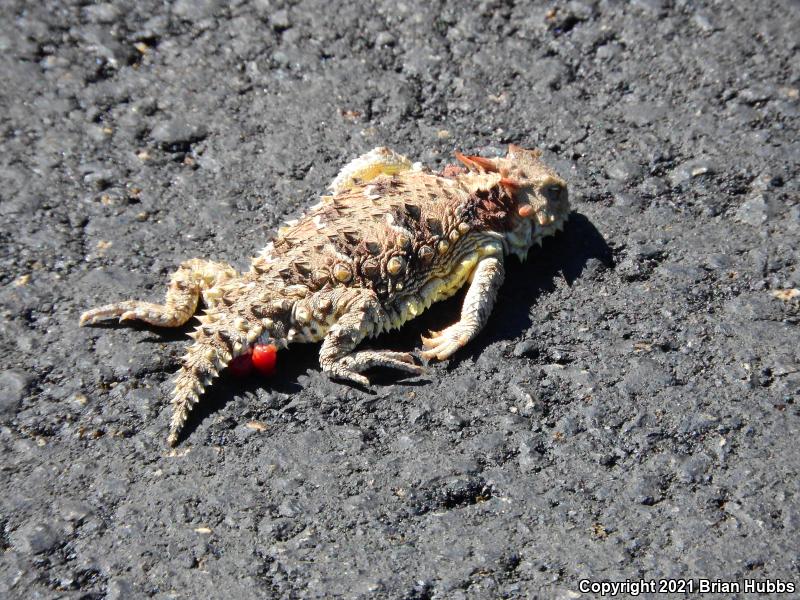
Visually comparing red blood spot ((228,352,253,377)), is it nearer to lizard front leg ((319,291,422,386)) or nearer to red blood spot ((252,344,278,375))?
red blood spot ((252,344,278,375))

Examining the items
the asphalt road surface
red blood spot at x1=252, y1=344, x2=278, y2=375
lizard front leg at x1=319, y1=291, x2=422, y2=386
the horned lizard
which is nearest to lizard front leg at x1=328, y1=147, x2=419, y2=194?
the horned lizard

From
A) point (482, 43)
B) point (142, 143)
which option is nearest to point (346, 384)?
point (142, 143)

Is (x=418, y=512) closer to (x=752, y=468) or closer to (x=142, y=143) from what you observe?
(x=752, y=468)

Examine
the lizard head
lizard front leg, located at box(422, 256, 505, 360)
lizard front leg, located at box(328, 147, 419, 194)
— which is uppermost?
lizard front leg, located at box(328, 147, 419, 194)

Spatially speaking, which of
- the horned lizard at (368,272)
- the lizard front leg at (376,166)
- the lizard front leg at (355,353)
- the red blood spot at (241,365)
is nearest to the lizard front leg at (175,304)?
the horned lizard at (368,272)

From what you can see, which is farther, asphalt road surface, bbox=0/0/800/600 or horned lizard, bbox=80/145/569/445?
horned lizard, bbox=80/145/569/445
